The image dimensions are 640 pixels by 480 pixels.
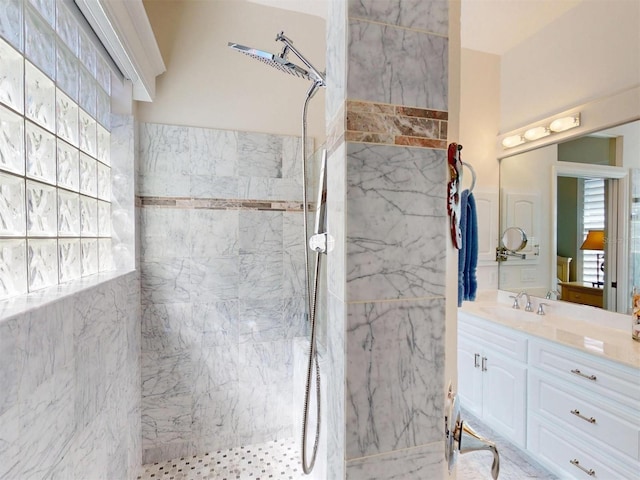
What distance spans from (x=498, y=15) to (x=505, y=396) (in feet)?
8.60

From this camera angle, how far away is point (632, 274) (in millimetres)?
1711

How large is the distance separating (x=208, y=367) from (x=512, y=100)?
10.1ft

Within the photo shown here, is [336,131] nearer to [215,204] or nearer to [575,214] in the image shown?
[215,204]

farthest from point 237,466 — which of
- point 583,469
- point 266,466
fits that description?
point 583,469

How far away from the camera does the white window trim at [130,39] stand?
119 cm

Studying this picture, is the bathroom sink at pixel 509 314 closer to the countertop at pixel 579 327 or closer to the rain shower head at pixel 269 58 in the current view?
the countertop at pixel 579 327

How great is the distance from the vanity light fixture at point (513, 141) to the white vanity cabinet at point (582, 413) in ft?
5.11

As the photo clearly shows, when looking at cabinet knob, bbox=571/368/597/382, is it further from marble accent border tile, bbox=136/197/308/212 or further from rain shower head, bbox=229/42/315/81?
rain shower head, bbox=229/42/315/81

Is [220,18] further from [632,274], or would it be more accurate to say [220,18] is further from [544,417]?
[544,417]

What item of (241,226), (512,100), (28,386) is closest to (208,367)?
(241,226)

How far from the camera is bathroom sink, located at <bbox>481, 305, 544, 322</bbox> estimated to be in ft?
7.14

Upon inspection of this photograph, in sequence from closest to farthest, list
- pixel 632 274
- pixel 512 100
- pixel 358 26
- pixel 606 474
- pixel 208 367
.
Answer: pixel 358 26
pixel 606 474
pixel 632 274
pixel 208 367
pixel 512 100

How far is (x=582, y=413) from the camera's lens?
5.04ft

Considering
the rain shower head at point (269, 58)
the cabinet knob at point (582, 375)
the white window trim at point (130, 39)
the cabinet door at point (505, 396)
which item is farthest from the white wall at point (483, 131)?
the white window trim at point (130, 39)
